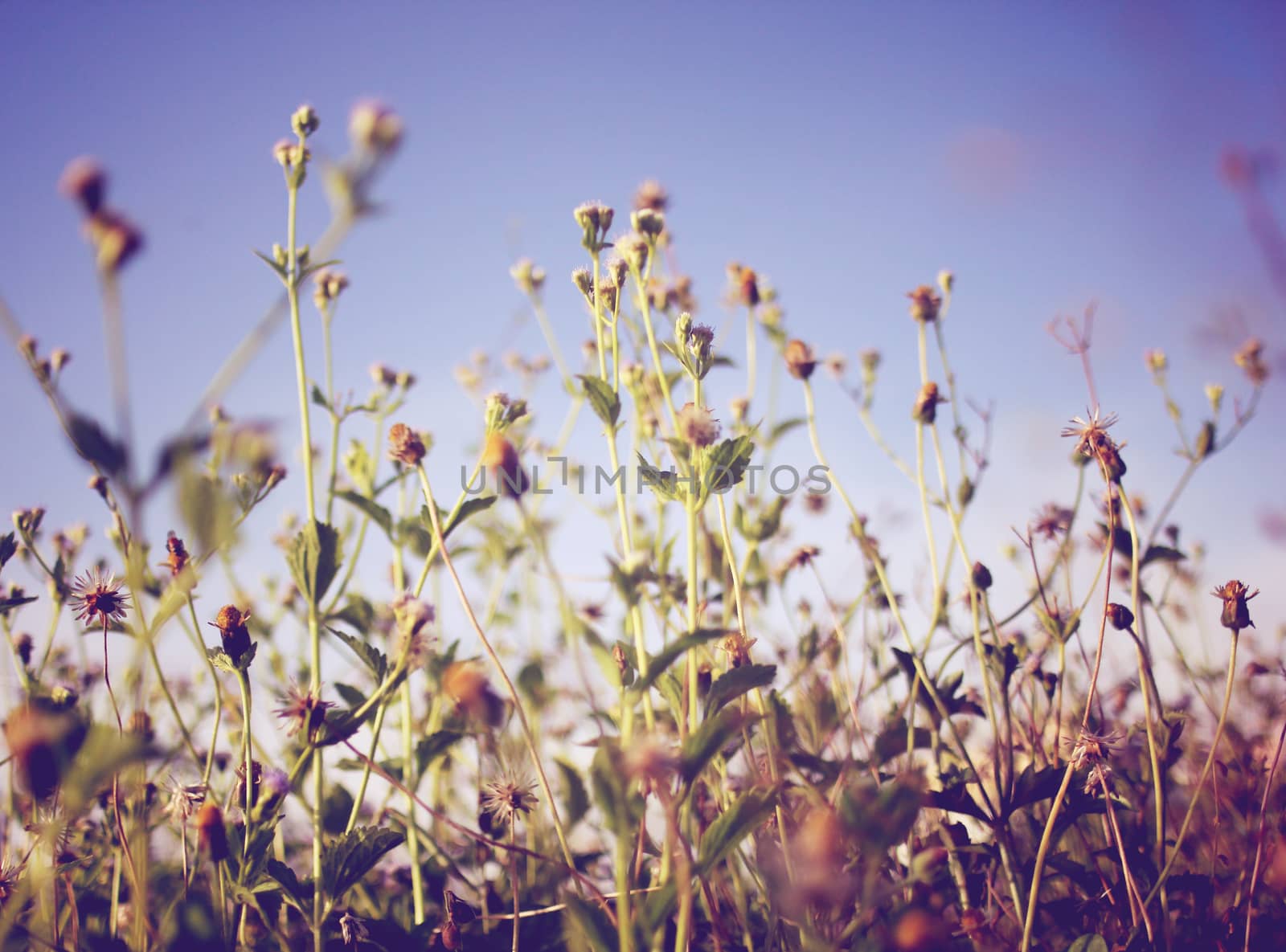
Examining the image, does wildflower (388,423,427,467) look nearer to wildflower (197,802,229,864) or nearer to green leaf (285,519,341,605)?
green leaf (285,519,341,605)

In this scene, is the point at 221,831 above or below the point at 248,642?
below

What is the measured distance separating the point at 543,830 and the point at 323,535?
160 cm

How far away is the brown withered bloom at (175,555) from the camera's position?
165cm

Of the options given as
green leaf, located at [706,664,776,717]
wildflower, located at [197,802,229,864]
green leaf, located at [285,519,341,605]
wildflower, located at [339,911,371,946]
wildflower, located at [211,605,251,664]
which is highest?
green leaf, located at [285,519,341,605]

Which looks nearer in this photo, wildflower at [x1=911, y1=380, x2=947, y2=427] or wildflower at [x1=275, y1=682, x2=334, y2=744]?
wildflower at [x1=275, y1=682, x2=334, y2=744]

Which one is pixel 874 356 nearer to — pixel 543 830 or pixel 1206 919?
pixel 1206 919

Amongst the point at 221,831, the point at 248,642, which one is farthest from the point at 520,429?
the point at 221,831

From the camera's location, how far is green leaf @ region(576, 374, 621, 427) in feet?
5.26

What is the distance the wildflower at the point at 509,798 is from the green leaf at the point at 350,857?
0.27 metres

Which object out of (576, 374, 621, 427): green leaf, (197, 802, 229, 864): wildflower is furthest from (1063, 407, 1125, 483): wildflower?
(197, 802, 229, 864): wildflower

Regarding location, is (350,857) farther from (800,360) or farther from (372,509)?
(800,360)

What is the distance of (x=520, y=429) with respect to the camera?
279cm

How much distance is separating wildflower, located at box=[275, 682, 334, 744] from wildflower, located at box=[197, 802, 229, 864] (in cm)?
19

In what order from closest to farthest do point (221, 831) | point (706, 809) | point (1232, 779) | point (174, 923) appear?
point (221, 831), point (174, 923), point (706, 809), point (1232, 779)
